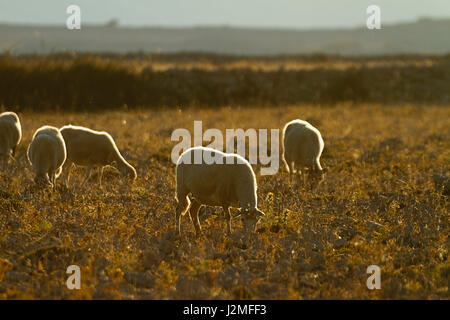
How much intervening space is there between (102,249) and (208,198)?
1.51 metres

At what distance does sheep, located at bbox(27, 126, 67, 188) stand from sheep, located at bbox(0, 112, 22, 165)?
2.41 metres

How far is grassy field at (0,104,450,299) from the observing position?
21.2 feet

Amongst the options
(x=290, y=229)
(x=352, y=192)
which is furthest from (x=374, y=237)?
(x=352, y=192)

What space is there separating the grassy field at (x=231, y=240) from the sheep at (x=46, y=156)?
308mm

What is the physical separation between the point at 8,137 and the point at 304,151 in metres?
6.06

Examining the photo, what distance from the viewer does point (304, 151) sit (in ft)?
38.0

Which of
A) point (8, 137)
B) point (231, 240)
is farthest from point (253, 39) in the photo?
point (231, 240)

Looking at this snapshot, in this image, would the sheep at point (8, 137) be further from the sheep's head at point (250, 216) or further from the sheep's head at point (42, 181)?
the sheep's head at point (250, 216)

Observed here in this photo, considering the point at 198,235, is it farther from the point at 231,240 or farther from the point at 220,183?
the point at 220,183

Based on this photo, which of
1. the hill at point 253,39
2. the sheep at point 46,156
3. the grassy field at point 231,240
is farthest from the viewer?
the hill at point 253,39

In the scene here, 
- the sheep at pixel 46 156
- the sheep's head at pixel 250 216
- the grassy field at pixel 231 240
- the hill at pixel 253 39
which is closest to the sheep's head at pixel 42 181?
the sheep at pixel 46 156

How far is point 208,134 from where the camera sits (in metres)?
18.4

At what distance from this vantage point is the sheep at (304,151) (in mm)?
11242

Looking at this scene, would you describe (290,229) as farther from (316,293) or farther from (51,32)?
(51,32)
